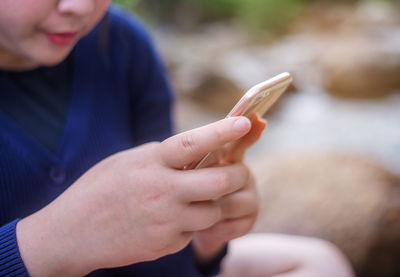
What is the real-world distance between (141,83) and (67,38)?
33 centimetres

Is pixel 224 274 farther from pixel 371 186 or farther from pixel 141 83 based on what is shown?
pixel 371 186

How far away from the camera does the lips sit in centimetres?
71

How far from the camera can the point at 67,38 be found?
0.73m

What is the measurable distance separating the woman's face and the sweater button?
0.61 ft

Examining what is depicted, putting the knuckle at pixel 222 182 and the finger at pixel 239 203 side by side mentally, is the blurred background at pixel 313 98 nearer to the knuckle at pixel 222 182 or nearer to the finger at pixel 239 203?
the finger at pixel 239 203

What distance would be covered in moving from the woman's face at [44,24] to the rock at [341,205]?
3.22 ft

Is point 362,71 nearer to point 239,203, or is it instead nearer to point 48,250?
point 239,203

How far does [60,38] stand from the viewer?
719 millimetres

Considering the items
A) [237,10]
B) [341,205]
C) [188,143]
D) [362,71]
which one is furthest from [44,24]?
[237,10]

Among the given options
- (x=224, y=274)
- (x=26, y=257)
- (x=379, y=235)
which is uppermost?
(x=26, y=257)

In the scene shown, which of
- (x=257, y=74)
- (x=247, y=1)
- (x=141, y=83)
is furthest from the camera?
(x=247, y=1)

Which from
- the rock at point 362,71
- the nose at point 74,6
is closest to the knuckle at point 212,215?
the nose at point 74,6

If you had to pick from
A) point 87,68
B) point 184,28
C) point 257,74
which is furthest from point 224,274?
point 184,28

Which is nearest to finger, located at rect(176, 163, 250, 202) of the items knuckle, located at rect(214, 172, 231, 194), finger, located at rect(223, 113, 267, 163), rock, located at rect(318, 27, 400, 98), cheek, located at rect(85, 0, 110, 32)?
knuckle, located at rect(214, 172, 231, 194)
